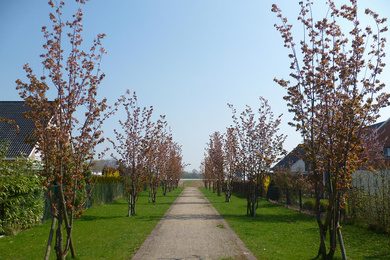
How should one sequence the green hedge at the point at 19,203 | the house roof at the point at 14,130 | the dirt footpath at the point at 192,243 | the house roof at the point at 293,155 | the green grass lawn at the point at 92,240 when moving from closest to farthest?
the house roof at the point at 293,155
the dirt footpath at the point at 192,243
the green grass lawn at the point at 92,240
the green hedge at the point at 19,203
the house roof at the point at 14,130

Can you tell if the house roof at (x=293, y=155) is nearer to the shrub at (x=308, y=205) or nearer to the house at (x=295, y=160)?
the house at (x=295, y=160)

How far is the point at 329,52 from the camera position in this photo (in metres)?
6.77

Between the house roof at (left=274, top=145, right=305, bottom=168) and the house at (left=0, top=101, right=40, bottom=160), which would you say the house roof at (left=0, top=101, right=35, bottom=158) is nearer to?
the house at (left=0, top=101, right=40, bottom=160)

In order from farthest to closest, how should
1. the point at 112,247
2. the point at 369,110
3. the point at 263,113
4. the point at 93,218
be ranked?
the point at 263,113
the point at 93,218
the point at 112,247
the point at 369,110

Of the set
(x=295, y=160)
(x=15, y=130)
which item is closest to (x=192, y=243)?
(x=15, y=130)

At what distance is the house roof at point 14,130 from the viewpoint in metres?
23.4

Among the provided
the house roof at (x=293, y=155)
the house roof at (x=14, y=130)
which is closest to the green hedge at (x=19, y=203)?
the house roof at (x=293, y=155)

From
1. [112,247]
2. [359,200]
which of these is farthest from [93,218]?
[359,200]

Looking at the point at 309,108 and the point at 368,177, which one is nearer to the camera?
the point at 309,108

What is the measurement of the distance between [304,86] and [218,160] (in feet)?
74.6

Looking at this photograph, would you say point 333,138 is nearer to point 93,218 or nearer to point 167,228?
point 167,228

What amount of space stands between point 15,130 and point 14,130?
134 cm

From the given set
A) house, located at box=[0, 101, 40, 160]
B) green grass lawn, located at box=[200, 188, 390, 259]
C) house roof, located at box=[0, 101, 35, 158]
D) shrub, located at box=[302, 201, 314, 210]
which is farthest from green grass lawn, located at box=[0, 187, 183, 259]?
house roof, located at box=[0, 101, 35, 158]

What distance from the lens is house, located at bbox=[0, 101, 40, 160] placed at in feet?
76.3
